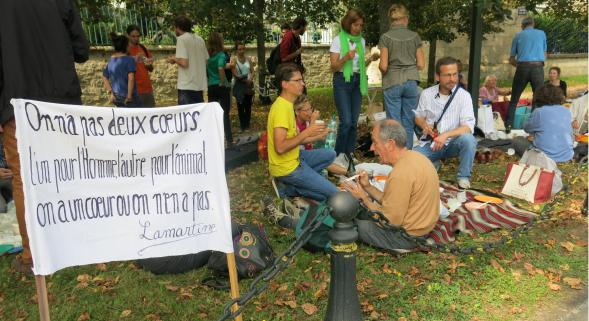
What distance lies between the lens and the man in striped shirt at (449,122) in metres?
5.34

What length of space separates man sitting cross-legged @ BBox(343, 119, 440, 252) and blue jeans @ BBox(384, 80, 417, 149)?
2.41m

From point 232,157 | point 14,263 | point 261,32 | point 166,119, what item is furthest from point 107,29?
point 166,119

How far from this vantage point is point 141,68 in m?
7.33

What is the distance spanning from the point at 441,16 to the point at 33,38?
11.5 metres

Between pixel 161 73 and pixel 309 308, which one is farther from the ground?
pixel 161 73

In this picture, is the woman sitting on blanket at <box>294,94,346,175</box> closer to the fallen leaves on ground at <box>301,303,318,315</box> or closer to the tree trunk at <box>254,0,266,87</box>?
the fallen leaves on ground at <box>301,303,318,315</box>

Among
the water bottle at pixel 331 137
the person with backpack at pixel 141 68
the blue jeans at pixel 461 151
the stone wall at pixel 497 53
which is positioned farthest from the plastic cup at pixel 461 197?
the stone wall at pixel 497 53

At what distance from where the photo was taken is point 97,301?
3350mm

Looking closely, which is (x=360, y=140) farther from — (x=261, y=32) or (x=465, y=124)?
(x=261, y=32)

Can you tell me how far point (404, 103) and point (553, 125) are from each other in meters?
1.73

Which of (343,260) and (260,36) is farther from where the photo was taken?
(260,36)

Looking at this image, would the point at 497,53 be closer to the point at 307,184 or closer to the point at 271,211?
the point at 307,184

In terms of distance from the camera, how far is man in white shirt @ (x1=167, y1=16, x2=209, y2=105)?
255 inches

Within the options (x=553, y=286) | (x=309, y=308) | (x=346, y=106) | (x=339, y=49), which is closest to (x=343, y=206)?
(x=309, y=308)
